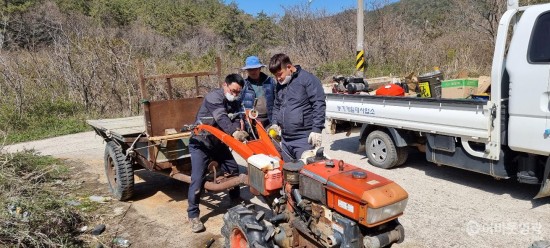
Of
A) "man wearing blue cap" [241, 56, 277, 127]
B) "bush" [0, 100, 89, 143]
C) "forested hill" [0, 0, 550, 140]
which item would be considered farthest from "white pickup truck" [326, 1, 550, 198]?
"bush" [0, 100, 89, 143]

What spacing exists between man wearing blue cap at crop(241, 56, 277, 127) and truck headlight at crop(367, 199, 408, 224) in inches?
104

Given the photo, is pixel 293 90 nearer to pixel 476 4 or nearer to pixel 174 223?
pixel 174 223

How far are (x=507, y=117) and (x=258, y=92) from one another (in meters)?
2.89

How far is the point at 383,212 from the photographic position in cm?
244

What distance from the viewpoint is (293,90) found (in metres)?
3.93

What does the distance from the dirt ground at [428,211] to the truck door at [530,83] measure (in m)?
0.75

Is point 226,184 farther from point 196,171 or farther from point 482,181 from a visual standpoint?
point 482,181

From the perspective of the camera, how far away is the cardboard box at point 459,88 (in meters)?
5.89

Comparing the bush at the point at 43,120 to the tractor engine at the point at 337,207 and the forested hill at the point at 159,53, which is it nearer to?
the forested hill at the point at 159,53

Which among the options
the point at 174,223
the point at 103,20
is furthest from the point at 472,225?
the point at 103,20

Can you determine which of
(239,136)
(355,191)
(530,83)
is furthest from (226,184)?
(530,83)

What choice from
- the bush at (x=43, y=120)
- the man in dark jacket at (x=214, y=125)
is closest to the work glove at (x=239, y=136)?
the man in dark jacket at (x=214, y=125)

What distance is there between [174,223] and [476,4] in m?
14.0

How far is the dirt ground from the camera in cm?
404
